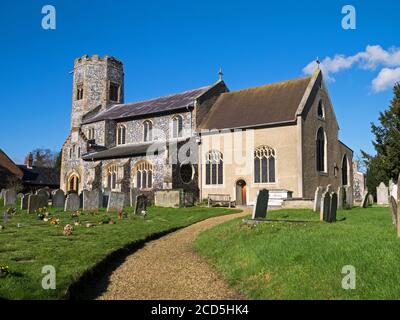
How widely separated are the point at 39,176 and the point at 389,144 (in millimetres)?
40974

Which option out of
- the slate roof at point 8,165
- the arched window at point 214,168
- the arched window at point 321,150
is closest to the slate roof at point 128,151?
the arched window at point 214,168

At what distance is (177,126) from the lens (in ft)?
105

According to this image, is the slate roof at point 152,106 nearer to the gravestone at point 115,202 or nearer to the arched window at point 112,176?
A: the arched window at point 112,176

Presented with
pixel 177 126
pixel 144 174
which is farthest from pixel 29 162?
pixel 177 126

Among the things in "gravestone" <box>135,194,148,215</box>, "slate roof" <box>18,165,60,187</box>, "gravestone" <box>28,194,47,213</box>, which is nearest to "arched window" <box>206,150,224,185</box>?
"gravestone" <box>135,194,148,215</box>

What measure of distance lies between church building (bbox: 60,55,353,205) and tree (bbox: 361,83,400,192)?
2462 millimetres

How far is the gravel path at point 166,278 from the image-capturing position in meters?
6.81

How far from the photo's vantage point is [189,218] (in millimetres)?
17719

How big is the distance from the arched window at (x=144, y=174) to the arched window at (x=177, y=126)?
12.7 ft

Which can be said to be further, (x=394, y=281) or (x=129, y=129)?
(x=129, y=129)

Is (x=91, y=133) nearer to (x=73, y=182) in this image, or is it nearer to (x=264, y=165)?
(x=73, y=182)
